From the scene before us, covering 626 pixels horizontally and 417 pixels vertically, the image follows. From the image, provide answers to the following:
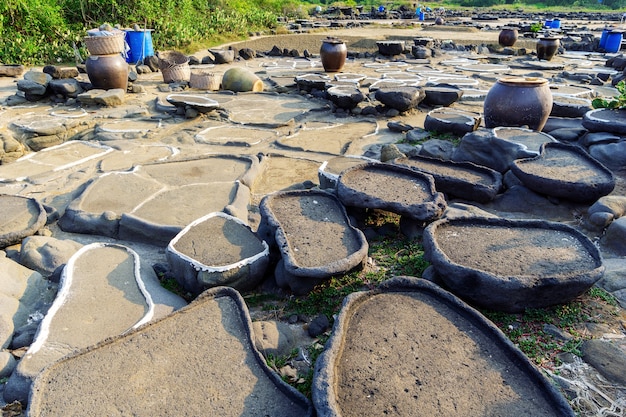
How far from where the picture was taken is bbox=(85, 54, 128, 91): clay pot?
8.57 metres

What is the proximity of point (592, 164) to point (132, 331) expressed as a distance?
4.44 m

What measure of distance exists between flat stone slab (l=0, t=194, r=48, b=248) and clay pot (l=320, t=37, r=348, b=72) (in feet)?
28.5

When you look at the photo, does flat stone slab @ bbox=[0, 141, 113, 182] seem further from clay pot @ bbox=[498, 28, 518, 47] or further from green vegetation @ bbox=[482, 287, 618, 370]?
clay pot @ bbox=[498, 28, 518, 47]

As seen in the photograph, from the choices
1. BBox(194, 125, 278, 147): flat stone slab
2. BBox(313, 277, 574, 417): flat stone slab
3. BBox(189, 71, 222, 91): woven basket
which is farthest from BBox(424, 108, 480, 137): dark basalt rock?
BBox(189, 71, 222, 91): woven basket

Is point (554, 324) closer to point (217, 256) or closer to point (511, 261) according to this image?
point (511, 261)

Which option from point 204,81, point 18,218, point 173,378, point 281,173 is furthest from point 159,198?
point 204,81

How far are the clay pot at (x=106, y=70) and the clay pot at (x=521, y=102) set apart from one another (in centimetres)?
693

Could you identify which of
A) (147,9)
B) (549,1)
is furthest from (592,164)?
(549,1)

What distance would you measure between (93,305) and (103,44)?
7.28 m

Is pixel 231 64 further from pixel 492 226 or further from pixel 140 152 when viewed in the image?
pixel 492 226

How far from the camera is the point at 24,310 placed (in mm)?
2959

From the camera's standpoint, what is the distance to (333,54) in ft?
37.4

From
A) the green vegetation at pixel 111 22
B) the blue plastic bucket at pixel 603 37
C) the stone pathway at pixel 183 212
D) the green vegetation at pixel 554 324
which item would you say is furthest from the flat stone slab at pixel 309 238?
the blue plastic bucket at pixel 603 37

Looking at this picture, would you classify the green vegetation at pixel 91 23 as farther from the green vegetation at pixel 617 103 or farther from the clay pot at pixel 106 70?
the green vegetation at pixel 617 103
